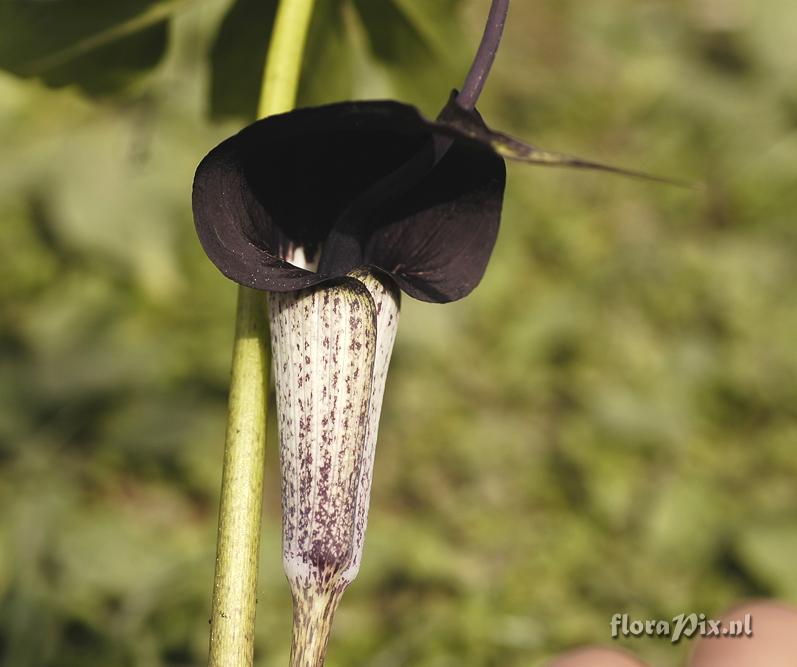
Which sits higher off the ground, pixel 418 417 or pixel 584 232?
pixel 584 232

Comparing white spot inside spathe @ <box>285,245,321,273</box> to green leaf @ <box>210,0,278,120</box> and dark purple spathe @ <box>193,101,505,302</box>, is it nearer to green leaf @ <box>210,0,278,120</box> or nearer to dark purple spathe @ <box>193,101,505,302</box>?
dark purple spathe @ <box>193,101,505,302</box>

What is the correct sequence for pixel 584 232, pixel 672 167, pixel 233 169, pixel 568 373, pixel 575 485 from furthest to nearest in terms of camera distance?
pixel 672 167 < pixel 584 232 < pixel 568 373 < pixel 575 485 < pixel 233 169

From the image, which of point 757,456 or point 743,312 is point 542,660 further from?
point 743,312

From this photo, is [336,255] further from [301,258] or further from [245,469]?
[245,469]

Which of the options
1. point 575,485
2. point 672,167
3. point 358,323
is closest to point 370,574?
point 575,485

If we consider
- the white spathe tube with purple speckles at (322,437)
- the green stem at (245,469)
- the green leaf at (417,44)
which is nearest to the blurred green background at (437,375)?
the green leaf at (417,44)

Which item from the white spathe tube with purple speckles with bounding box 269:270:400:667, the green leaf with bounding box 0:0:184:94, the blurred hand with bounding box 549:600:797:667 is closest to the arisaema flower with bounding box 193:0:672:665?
the white spathe tube with purple speckles with bounding box 269:270:400:667
